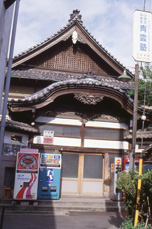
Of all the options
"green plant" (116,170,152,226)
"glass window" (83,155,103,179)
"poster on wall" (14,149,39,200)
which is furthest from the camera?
"glass window" (83,155,103,179)

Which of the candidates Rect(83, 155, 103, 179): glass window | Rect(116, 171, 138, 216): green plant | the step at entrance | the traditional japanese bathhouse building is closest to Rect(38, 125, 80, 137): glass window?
the traditional japanese bathhouse building

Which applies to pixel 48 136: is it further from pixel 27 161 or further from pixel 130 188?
pixel 130 188

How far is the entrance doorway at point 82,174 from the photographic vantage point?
43.7 feet

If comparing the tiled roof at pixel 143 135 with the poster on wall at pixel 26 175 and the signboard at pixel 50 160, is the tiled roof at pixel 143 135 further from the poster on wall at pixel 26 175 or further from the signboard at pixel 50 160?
the poster on wall at pixel 26 175

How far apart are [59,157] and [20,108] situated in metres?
3.54

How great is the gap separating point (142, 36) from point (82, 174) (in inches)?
326

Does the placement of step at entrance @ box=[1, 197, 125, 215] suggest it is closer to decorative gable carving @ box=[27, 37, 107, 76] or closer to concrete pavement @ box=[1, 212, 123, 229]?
concrete pavement @ box=[1, 212, 123, 229]

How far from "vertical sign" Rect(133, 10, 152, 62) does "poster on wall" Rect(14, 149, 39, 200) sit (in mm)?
7148

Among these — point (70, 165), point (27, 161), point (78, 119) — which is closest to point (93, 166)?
point (70, 165)

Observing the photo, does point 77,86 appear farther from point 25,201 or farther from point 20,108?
point 25,201

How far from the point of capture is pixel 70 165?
13.6 m

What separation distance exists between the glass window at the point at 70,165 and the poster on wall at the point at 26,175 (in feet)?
7.19

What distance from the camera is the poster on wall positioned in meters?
11.4

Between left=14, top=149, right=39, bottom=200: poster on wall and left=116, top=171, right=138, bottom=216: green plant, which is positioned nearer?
left=116, top=171, right=138, bottom=216: green plant
